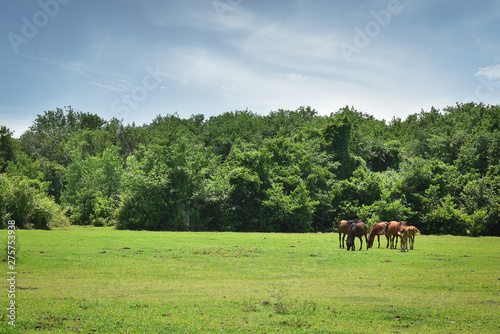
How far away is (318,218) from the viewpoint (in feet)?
167

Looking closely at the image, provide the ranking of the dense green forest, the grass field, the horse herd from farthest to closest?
the dense green forest, the horse herd, the grass field

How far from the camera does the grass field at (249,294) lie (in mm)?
9078

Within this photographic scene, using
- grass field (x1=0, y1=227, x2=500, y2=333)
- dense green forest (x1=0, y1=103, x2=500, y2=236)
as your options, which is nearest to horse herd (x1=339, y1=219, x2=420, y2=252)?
grass field (x1=0, y1=227, x2=500, y2=333)

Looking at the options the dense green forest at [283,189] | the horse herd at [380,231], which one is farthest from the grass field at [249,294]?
the dense green forest at [283,189]

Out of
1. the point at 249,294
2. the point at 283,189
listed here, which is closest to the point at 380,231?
the point at 249,294

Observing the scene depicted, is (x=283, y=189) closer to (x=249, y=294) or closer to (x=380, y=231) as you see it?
(x=380, y=231)

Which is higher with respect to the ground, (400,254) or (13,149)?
(13,149)

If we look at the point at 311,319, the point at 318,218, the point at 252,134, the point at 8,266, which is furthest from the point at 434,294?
the point at 252,134

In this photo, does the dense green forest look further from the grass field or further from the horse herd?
the grass field

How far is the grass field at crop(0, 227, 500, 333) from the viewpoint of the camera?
29.8 ft

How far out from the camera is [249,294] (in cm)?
1203

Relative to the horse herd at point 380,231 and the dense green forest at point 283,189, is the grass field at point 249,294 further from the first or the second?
the dense green forest at point 283,189

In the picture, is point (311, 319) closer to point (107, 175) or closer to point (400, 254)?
point (400, 254)

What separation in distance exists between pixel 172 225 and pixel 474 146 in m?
35.8
